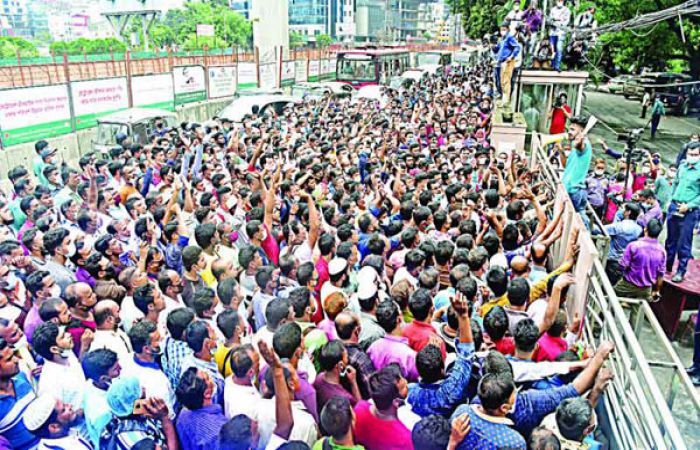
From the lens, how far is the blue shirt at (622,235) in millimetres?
6543

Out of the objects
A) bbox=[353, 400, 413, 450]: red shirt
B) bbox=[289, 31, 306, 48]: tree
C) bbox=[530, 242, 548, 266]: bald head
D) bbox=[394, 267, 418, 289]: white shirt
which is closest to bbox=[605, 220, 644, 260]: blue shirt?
bbox=[530, 242, 548, 266]: bald head

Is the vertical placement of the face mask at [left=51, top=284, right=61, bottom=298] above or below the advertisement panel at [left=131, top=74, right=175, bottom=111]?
below

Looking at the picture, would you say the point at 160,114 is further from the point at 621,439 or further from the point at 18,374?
the point at 621,439

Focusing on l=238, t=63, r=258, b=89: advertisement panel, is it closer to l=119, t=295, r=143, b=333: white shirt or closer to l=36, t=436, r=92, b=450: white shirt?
l=119, t=295, r=143, b=333: white shirt

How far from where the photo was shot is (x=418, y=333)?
11.5ft

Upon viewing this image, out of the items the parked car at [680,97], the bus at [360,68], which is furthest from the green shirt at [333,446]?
the parked car at [680,97]

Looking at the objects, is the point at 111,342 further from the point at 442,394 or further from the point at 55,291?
the point at 442,394

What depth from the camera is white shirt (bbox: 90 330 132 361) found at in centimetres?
338

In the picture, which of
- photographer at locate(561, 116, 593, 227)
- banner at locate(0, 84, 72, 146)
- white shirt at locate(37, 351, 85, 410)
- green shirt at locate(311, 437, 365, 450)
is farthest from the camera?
banner at locate(0, 84, 72, 146)

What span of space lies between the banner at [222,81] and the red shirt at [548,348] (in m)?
15.7

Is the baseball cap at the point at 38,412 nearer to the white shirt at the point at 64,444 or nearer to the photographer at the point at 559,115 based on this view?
the white shirt at the point at 64,444

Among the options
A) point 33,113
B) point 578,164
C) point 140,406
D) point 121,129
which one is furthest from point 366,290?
point 33,113

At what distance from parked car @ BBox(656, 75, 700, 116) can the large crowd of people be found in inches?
837

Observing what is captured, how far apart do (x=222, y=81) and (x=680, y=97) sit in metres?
20.3
